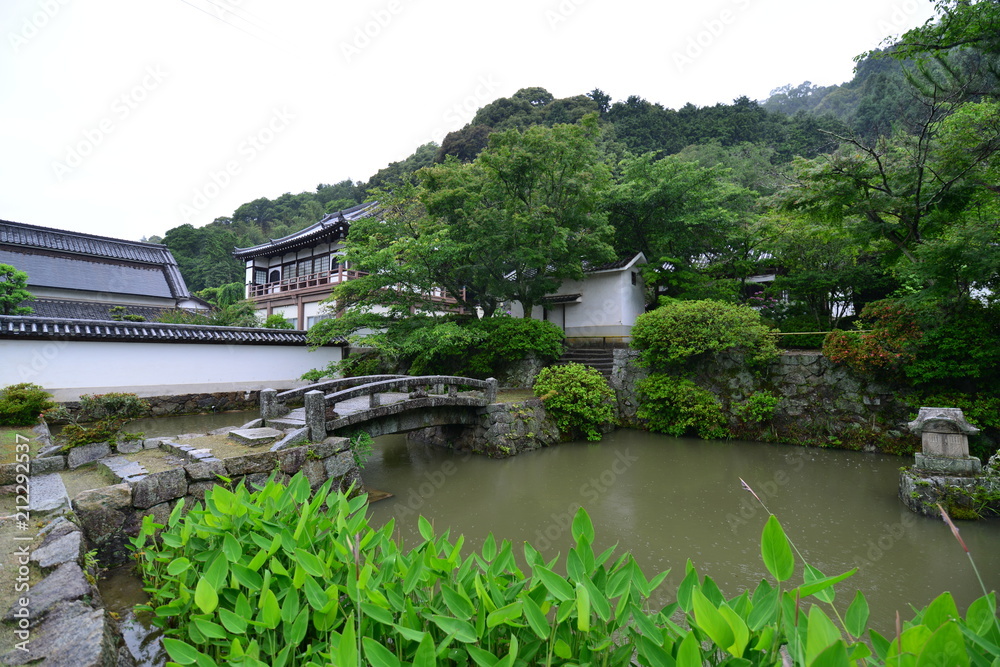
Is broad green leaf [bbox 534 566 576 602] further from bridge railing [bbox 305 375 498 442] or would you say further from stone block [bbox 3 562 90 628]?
bridge railing [bbox 305 375 498 442]

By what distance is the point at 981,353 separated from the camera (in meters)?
8.03

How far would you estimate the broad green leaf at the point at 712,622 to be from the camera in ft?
4.74

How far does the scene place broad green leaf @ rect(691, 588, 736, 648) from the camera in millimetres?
1443

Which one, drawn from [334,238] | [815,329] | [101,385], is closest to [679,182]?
[815,329]

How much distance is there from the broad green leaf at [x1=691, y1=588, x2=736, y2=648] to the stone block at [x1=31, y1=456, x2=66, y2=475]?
654cm

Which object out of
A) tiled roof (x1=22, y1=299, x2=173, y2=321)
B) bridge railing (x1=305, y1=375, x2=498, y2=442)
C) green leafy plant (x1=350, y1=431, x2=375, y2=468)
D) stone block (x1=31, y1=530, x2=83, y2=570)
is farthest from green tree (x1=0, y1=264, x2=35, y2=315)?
stone block (x1=31, y1=530, x2=83, y2=570)

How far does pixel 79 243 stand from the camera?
19.5 m

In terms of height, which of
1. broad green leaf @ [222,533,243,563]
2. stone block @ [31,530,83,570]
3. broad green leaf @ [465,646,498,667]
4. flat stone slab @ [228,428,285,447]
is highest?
broad green leaf @ [222,533,243,563]

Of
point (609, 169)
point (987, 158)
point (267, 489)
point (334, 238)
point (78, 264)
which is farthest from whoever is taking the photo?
point (334, 238)

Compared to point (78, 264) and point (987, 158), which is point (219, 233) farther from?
point (987, 158)

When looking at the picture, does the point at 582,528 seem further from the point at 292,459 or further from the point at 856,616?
the point at 292,459

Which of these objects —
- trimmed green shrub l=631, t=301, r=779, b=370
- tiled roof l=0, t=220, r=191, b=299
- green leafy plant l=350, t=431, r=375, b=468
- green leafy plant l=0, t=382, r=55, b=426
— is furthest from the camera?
→ tiled roof l=0, t=220, r=191, b=299

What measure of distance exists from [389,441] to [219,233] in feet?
129

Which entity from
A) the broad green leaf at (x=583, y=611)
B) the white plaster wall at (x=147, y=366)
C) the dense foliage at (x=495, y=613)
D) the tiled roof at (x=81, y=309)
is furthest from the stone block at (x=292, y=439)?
the tiled roof at (x=81, y=309)
